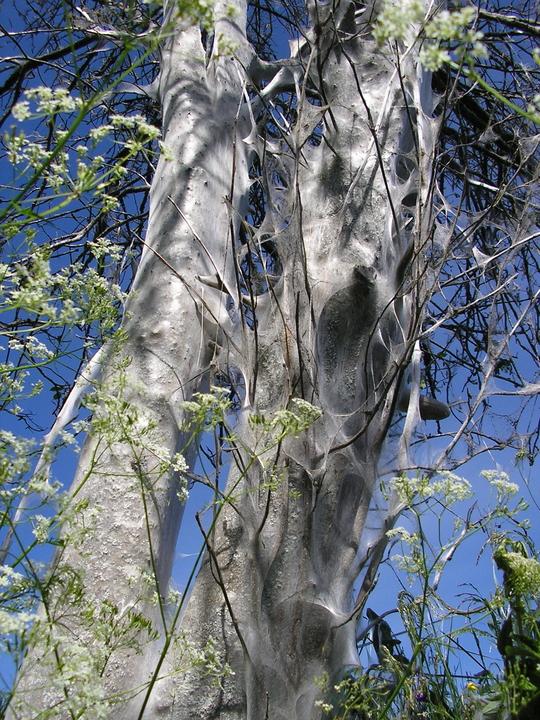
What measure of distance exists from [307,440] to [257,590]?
50 centimetres

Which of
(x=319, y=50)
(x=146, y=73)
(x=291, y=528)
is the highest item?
(x=146, y=73)

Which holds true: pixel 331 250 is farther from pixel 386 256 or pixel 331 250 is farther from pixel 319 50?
pixel 319 50

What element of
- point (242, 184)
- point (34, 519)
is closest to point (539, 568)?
point (34, 519)

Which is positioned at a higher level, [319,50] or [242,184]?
[319,50]

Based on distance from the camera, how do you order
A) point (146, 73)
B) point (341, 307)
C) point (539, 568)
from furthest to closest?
point (146, 73) < point (341, 307) < point (539, 568)

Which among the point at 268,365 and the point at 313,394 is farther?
the point at 268,365

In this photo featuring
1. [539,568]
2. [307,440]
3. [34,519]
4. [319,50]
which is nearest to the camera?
[34,519]

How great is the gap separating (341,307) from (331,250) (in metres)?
0.27

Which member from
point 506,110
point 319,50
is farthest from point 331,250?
point 506,110

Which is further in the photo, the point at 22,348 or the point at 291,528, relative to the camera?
the point at 291,528

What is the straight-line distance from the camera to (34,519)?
4.75 ft

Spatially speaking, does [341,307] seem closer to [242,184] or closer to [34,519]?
[242,184]

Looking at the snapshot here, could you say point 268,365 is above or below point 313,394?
above

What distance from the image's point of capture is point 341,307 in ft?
9.06
